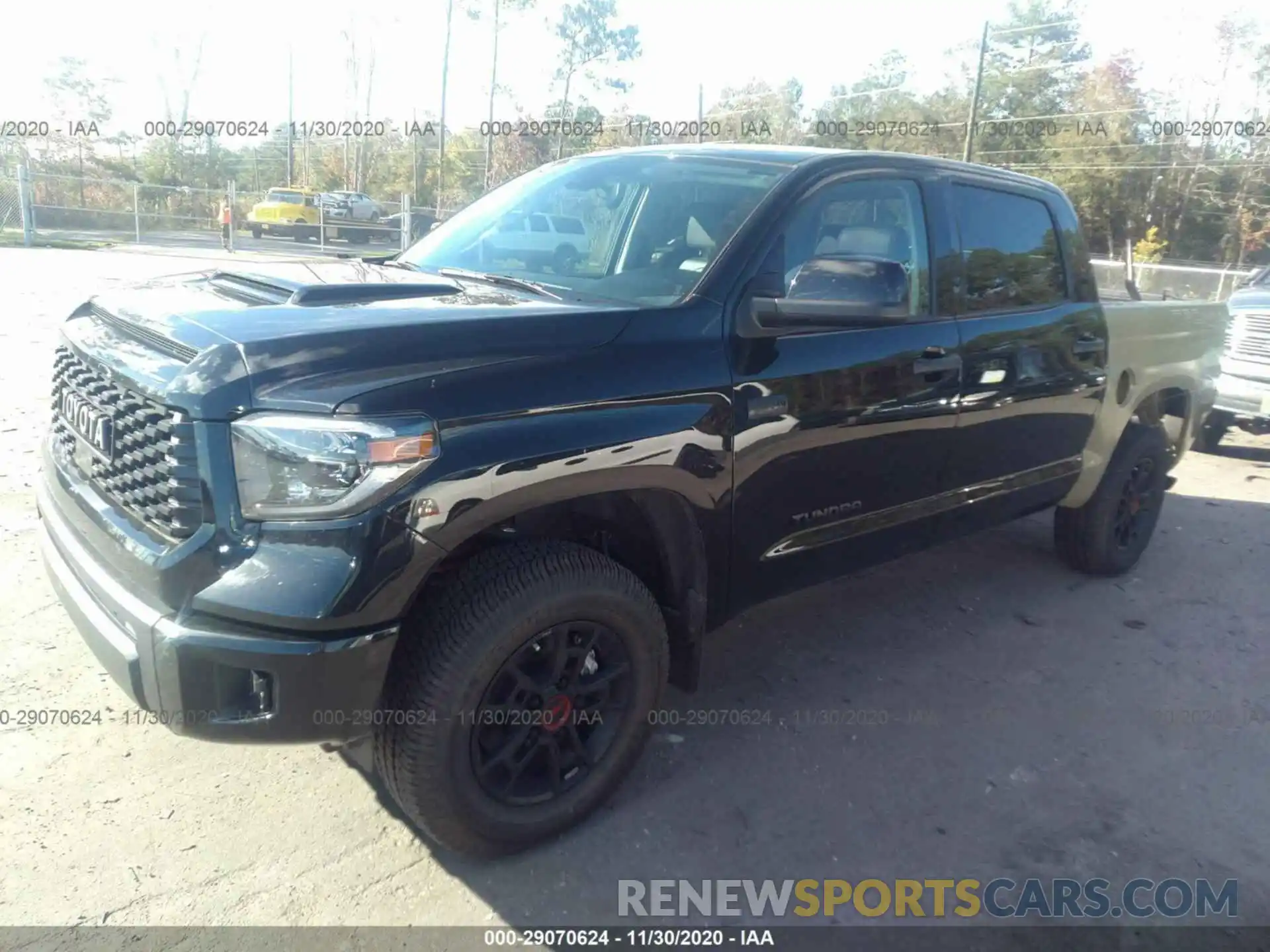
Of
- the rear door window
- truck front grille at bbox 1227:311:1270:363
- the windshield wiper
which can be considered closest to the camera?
the windshield wiper

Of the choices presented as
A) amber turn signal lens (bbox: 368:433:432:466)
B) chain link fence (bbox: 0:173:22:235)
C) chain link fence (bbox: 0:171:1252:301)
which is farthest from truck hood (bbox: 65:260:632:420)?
chain link fence (bbox: 0:173:22:235)

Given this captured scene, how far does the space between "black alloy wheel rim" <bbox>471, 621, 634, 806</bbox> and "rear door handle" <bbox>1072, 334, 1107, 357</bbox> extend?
276cm

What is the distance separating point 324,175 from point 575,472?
181 feet

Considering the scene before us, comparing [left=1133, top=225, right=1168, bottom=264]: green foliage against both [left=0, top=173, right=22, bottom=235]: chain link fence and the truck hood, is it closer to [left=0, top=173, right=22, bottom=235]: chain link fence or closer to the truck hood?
the truck hood

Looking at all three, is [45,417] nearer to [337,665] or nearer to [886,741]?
[337,665]

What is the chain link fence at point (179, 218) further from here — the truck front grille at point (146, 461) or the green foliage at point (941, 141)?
the truck front grille at point (146, 461)

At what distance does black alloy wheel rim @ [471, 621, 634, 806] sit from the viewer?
8.53 ft

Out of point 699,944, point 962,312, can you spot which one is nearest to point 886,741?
point 699,944

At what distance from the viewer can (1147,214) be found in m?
34.6

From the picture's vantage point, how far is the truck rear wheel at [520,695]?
2404mm

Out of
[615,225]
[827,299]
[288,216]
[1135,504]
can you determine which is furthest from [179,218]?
[827,299]

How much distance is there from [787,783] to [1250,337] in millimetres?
7429

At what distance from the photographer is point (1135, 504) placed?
5.24 meters

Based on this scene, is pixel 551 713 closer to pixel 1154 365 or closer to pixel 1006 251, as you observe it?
pixel 1006 251
